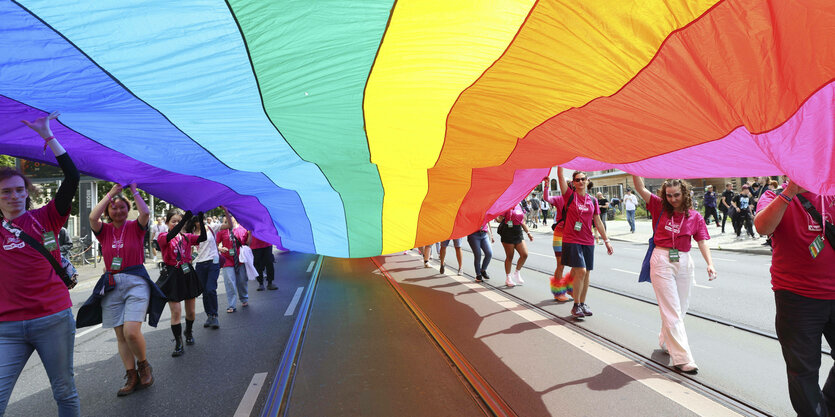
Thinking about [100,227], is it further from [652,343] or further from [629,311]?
[629,311]

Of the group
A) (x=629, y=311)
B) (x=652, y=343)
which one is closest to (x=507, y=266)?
(x=629, y=311)

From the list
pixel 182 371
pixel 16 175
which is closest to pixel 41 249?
pixel 16 175

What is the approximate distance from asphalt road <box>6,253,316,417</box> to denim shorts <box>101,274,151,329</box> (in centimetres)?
82

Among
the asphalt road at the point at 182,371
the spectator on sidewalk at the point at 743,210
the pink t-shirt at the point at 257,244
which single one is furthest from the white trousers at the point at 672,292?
the spectator on sidewalk at the point at 743,210

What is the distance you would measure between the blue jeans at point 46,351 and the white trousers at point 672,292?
16.5 feet

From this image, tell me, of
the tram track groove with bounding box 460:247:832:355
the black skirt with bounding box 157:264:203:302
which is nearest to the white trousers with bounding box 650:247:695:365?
the tram track groove with bounding box 460:247:832:355

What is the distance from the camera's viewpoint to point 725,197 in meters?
14.8

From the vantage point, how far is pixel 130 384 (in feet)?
14.2

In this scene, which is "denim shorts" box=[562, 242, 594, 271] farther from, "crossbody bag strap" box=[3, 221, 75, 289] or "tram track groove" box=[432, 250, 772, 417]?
"crossbody bag strap" box=[3, 221, 75, 289]

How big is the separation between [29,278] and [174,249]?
2951 mm

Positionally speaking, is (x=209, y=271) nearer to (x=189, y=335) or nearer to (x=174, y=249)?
(x=189, y=335)

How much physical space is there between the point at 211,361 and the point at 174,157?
9.28ft

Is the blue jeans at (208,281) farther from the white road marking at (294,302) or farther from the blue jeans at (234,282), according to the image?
the white road marking at (294,302)

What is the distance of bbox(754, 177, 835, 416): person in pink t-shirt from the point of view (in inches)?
99.2
